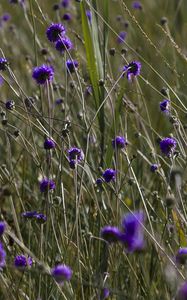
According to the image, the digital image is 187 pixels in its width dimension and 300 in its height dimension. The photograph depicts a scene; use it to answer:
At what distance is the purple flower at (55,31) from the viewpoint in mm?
2006

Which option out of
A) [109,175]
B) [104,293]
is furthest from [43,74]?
[104,293]

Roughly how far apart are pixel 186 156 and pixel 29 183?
0.79 metres

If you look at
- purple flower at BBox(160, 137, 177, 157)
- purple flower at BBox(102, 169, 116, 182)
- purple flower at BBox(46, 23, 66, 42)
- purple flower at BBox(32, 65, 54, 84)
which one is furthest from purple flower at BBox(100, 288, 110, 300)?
purple flower at BBox(46, 23, 66, 42)

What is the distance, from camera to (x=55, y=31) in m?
2.02

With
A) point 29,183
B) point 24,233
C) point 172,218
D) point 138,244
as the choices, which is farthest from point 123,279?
Result: point 138,244

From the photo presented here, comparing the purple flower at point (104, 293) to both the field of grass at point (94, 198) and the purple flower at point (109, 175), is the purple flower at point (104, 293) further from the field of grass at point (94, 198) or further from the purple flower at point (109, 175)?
the purple flower at point (109, 175)

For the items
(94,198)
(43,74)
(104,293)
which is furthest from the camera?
(43,74)

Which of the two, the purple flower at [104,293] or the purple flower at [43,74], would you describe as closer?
the purple flower at [104,293]

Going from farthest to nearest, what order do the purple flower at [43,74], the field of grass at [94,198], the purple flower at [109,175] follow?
the purple flower at [43,74]
the purple flower at [109,175]
the field of grass at [94,198]

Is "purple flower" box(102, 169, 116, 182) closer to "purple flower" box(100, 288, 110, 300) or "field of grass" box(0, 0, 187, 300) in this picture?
"field of grass" box(0, 0, 187, 300)

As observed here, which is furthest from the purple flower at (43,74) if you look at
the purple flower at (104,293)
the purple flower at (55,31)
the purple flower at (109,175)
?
the purple flower at (104,293)

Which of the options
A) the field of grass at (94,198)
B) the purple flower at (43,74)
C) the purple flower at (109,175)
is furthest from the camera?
the purple flower at (43,74)

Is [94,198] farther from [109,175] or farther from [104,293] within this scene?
[104,293]

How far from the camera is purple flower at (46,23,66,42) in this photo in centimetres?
201
